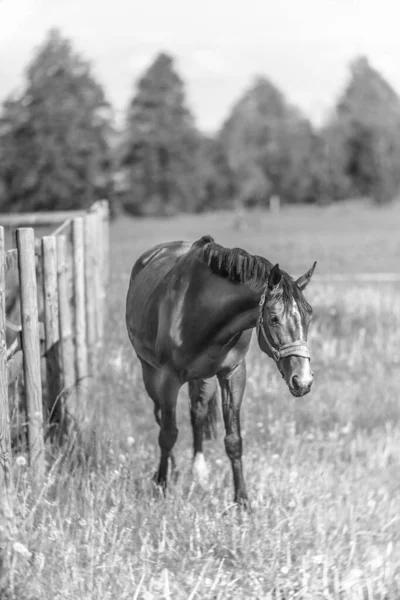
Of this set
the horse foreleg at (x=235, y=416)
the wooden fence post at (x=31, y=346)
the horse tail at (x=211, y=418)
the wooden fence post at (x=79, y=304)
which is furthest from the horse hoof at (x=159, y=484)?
the wooden fence post at (x=79, y=304)

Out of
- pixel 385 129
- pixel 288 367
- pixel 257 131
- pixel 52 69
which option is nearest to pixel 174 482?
pixel 288 367

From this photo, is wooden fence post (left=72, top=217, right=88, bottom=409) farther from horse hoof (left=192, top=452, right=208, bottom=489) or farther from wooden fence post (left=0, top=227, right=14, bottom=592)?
wooden fence post (left=0, top=227, right=14, bottom=592)

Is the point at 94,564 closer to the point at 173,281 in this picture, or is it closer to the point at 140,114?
the point at 173,281

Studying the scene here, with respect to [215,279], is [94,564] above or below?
below

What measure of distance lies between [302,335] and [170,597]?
1423 millimetres

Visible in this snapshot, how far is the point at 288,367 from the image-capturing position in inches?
138

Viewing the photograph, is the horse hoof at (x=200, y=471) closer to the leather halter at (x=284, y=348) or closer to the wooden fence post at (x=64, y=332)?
the wooden fence post at (x=64, y=332)

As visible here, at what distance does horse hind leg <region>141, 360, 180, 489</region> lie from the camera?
4.38 m

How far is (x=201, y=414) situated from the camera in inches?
199

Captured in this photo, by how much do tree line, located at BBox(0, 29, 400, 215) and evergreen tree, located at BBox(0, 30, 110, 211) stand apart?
0.16 ft

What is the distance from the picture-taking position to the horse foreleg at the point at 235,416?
431 cm

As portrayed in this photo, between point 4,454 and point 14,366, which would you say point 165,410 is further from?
point 14,366

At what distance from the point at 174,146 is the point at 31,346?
36.9m

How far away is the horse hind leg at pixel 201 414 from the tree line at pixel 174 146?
28.9 meters
